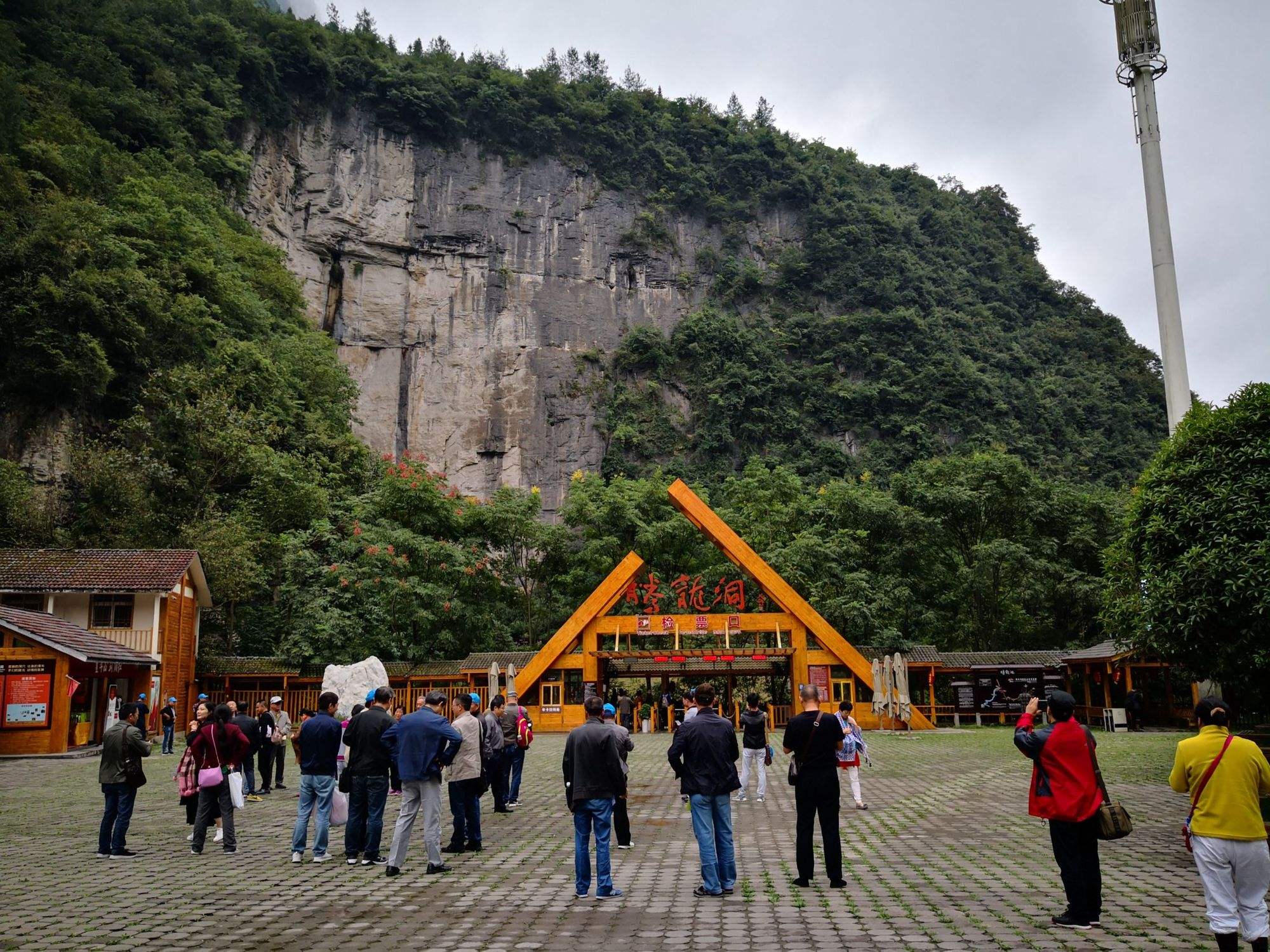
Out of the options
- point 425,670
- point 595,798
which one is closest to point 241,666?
point 425,670

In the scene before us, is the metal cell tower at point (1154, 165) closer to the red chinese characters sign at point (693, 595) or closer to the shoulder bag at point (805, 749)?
the red chinese characters sign at point (693, 595)

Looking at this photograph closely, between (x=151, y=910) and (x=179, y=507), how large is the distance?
31199 millimetres

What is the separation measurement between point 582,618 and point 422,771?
20163 millimetres

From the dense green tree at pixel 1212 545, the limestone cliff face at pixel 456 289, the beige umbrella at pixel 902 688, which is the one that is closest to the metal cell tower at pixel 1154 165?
the beige umbrella at pixel 902 688

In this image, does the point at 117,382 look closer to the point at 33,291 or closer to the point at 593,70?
the point at 33,291

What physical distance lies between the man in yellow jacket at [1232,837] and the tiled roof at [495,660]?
82.4 feet

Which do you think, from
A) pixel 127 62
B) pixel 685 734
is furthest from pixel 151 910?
pixel 127 62

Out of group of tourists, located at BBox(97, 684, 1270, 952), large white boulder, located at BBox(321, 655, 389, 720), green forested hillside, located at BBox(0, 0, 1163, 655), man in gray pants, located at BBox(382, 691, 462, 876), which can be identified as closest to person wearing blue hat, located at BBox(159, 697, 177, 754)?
green forested hillside, located at BBox(0, 0, 1163, 655)

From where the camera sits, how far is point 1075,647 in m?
32.9

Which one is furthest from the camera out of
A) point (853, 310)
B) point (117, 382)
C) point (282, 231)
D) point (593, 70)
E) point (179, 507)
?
point (593, 70)

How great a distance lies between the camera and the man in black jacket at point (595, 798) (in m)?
6.82

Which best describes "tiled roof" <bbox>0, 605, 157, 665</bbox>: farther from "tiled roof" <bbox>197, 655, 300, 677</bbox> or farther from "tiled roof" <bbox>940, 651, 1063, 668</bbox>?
"tiled roof" <bbox>940, 651, 1063, 668</bbox>

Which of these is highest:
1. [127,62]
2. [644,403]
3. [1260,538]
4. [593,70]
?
[593,70]

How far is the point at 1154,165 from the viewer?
2781cm
